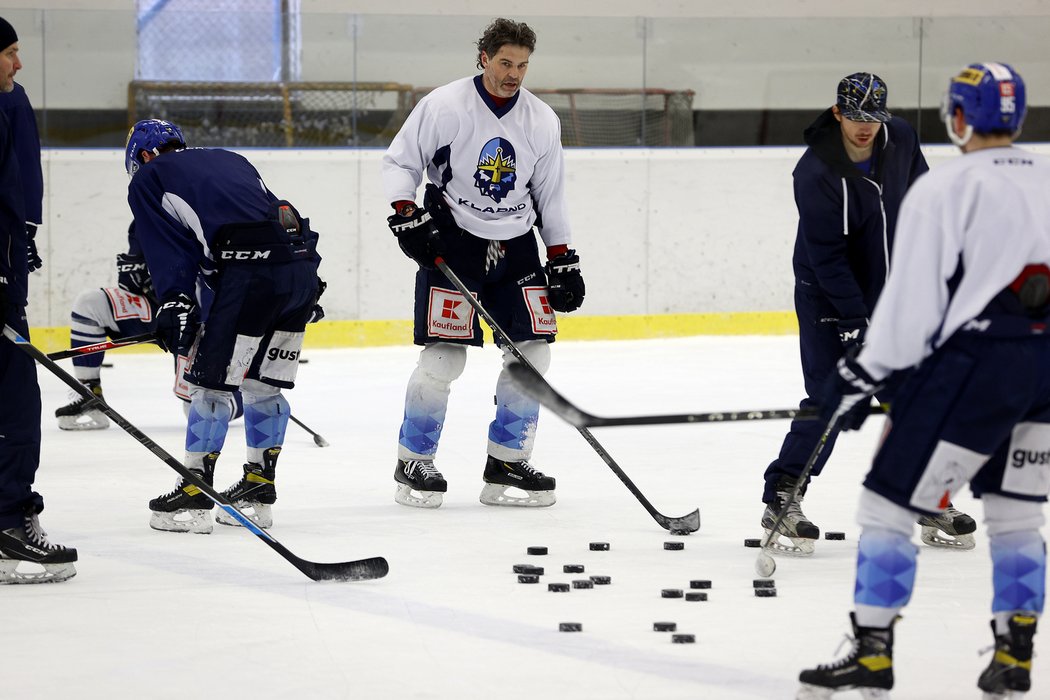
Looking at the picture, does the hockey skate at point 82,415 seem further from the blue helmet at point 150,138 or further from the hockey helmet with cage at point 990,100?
the hockey helmet with cage at point 990,100

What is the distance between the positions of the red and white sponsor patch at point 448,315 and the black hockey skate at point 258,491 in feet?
1.90

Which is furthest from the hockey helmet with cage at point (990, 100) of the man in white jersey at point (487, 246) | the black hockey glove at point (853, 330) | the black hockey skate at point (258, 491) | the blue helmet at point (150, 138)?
the blue helmet at point (150, 138)

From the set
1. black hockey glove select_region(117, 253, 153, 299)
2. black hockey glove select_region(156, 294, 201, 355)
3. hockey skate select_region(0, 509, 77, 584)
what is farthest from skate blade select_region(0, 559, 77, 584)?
black hockey glove select_region(117, 253, 153, 299)

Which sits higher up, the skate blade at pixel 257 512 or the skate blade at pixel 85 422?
A: the skate blade at pixel 257 512

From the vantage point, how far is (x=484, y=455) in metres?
4.78

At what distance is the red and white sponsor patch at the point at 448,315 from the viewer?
3939 mm

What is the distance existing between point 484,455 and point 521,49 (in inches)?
58.2

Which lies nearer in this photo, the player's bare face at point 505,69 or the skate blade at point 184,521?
the skate blade at point 184,521

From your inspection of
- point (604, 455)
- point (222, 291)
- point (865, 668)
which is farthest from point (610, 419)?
point (222, 291)

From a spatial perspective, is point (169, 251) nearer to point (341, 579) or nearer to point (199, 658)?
point (341, 579)

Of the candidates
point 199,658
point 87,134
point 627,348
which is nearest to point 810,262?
point 199,658

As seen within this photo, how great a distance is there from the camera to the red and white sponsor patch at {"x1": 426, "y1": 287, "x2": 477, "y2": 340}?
3.94 metres

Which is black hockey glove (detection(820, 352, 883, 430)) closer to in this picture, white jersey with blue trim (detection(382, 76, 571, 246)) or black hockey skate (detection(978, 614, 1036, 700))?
black hockey skate (detection(978, 614, 1036, 700))

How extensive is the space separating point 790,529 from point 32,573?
1.68 m
